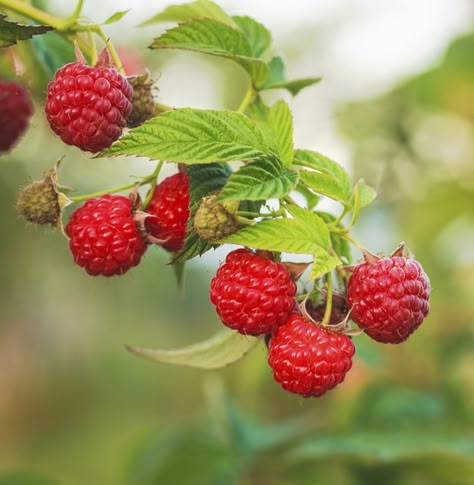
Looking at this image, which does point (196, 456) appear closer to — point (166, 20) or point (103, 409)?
point (166, 20)

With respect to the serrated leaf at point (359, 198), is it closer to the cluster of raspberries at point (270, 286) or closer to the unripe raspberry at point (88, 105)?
the cluster of raspberries at point (270, 286)

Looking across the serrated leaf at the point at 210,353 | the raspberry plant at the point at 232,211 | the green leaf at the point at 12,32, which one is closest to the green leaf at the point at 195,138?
the raspberry plant at the point at 232,211

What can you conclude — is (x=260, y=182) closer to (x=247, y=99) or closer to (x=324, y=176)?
(x=324, y=176)

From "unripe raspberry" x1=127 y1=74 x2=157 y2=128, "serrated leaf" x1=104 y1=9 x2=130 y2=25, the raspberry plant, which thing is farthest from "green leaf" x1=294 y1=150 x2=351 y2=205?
"serrated leaf" x1=104 y1=9 x2=130 y2=25

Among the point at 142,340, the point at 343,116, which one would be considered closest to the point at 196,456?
the point at 343,116

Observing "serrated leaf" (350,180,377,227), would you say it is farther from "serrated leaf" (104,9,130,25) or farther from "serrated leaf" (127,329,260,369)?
"serrated leaf" (104,9,130,25)
